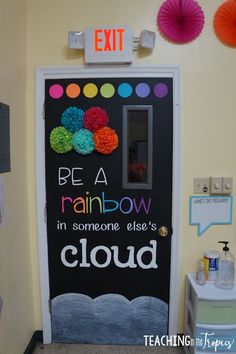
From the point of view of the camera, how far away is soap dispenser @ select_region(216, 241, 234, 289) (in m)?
1.58

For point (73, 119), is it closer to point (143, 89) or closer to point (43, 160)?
point (43, 160)

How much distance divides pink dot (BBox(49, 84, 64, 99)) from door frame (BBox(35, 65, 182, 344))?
55 millimetres

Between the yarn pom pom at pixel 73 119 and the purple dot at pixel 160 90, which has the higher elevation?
the purple dot at pixel 160 90

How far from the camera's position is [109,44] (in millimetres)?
1550

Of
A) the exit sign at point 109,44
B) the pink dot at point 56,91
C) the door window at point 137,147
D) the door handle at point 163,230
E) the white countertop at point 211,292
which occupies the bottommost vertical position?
the white countertop at point 211,292

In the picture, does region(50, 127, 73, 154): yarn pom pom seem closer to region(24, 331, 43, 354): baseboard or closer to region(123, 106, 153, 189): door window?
region(123, 106, 153, 189): door window

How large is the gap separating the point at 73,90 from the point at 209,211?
1246 mm

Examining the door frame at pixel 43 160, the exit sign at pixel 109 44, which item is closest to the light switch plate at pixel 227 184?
the door frame at pixel 43 160

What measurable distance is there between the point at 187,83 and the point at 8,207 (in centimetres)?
139

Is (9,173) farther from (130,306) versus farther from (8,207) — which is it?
(130,306)

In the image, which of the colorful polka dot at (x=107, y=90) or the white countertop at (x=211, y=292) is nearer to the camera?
the white countertop at (x=211, y=292)

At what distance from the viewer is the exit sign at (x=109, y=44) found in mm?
1538

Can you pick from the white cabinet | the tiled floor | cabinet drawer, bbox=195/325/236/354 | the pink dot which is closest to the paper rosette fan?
the pink dot

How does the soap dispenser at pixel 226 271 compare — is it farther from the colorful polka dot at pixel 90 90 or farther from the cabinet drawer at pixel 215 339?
the colorful polka dot at pixel 90 90
